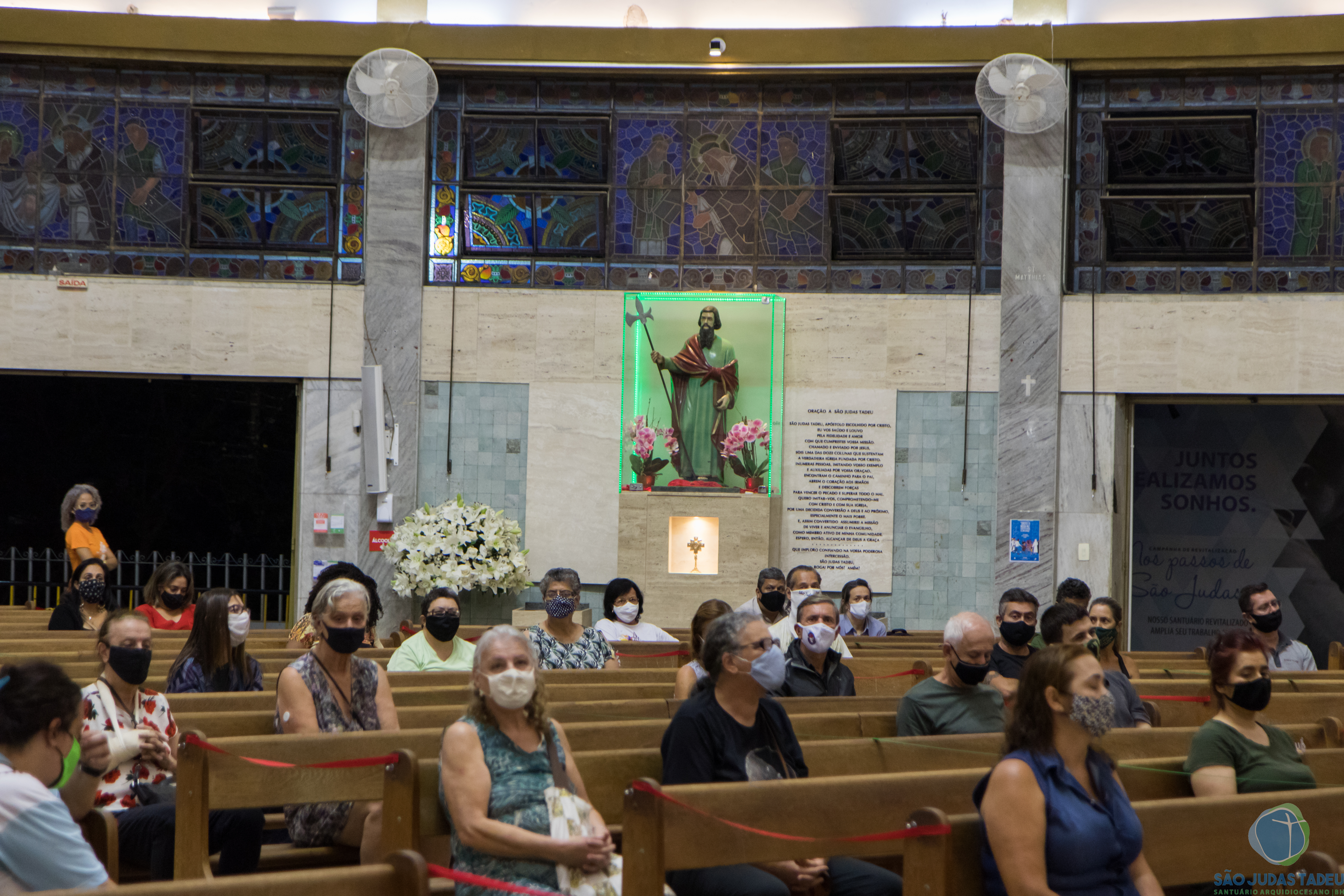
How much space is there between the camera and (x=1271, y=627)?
7328 millimetres

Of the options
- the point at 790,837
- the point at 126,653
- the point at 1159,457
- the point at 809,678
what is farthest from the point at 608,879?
the point at 1159,457

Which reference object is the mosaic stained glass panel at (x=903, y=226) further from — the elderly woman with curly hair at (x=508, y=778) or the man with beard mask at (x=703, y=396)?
the elderly woman with curly hair at (x=508, y=778)

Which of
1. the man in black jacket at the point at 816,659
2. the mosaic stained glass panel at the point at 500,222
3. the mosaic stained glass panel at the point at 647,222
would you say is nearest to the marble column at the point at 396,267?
the mosaic stained glass panel at the point at 500,222

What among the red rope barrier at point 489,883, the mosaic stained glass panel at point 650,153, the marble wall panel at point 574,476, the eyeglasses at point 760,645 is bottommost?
the red rope barrier at point 489,883

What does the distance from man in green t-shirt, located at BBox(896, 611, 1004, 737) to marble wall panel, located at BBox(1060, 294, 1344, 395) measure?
25.5 ft

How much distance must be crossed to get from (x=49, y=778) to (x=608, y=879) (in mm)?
1462

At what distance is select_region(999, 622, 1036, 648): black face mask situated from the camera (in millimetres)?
6332

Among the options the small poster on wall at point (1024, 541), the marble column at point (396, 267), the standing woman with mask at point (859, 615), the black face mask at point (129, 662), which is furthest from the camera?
the marble column at point (396, 267)

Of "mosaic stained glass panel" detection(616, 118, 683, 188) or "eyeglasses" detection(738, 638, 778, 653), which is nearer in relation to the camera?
"eyeglasses" detection(738, 638, 778, 653)

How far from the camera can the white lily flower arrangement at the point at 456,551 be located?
457 inches

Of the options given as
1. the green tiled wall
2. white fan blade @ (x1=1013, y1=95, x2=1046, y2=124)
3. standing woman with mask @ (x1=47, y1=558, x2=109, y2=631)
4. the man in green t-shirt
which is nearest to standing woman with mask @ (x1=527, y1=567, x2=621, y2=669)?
the man in green t-shirt

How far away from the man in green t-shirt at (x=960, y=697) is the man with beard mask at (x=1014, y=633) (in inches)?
34.6

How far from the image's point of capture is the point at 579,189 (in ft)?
42.5

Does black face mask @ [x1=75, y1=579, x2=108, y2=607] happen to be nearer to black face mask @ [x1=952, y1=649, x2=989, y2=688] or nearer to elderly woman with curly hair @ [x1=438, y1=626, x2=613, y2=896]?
elderly woman with curly hair @ [x1=438, y1=626, x2=613, y2=896]
